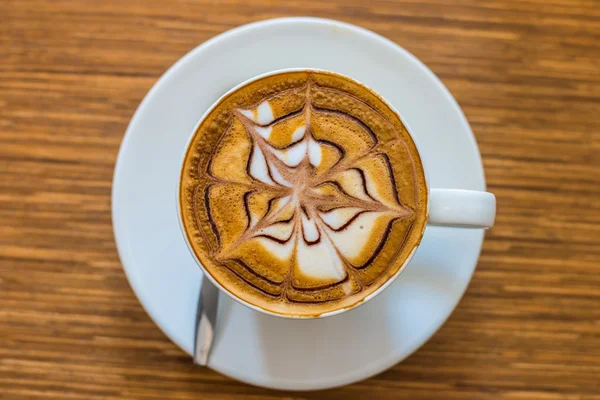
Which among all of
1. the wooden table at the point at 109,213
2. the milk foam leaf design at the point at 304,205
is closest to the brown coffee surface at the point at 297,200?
the milk foam leaf design at the point at 304,205

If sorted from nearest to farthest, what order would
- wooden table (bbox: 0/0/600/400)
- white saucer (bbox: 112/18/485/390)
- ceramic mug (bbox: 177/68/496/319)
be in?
ceramic mug (bbox: 177/68/496/319), white saucer (bbox: 112/18/485/390), wooden table (bbox: 0/0/600/400)

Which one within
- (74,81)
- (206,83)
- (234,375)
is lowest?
(74,81)

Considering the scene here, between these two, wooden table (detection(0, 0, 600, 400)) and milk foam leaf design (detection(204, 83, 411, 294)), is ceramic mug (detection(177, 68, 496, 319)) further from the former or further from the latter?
Result: wooden table (detection(0, 0, 600, 400))

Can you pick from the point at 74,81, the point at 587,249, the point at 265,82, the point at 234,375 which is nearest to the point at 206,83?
the point at 265,82

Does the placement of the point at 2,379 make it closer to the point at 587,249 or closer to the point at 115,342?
the point at 115,342

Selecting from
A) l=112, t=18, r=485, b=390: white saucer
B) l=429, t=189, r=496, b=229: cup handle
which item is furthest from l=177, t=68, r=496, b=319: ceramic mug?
l=112, t=18, r=485, b=390: white saucer

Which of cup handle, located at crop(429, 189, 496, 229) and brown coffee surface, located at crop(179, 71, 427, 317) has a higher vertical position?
cup handle, located at crop(429, 189, 496, 229)

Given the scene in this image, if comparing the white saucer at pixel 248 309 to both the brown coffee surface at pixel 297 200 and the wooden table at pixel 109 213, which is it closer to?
the brown coffee surface at pixel 297 200
